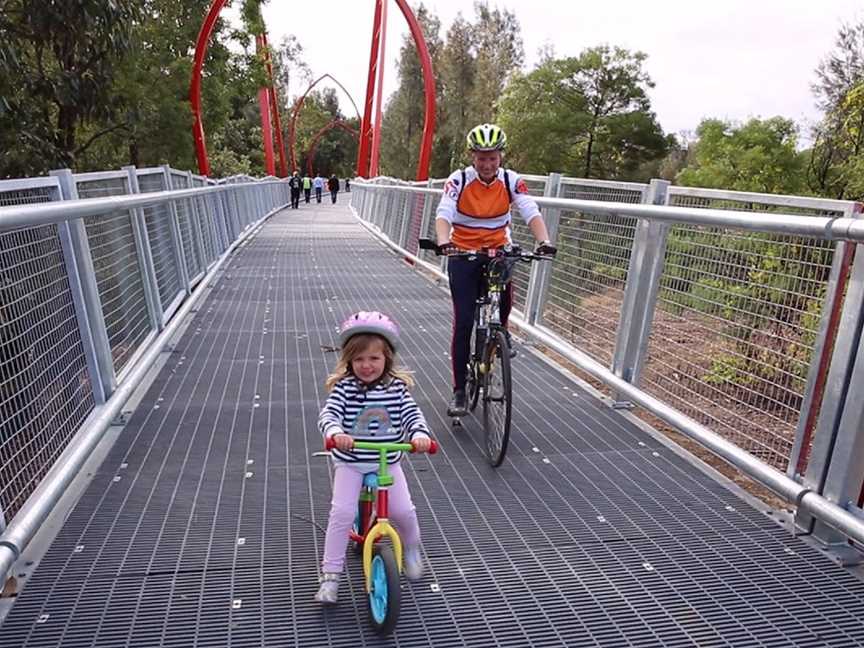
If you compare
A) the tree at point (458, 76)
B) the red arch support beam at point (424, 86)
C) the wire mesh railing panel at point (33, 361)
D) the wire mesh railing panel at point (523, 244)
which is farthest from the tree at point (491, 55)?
the wire mesh railing panel at point (33, 361)

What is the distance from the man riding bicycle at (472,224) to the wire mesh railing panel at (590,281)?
0.87 m

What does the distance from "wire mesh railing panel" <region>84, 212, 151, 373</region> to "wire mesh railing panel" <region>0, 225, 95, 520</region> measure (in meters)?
0.55

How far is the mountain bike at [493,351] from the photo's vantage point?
410 centimetres

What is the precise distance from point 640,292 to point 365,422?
104 inches

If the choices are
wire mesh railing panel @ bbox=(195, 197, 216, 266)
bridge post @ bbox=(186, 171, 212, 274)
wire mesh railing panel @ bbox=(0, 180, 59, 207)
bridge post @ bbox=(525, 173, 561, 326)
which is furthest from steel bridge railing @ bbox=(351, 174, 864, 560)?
wire mesh railing panel @ bbox=(195, 197, 216, 266)

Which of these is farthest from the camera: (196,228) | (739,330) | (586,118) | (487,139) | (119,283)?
(586,118)

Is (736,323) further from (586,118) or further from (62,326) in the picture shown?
(586,118)

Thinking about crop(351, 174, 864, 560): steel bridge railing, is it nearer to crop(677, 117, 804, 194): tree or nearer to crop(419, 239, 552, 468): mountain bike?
crop(419, 239, 552, 468): mountain bike

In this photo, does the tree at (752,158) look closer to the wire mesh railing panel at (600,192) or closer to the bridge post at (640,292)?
the wire mesh railing panel at (600,192)

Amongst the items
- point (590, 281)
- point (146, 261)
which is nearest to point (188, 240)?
point (146, 261)

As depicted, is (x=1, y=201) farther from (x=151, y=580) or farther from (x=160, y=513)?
(x=151, y=580)

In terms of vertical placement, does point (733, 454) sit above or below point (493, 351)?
below

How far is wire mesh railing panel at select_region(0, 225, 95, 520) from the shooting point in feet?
10.8

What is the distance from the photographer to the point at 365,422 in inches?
112
